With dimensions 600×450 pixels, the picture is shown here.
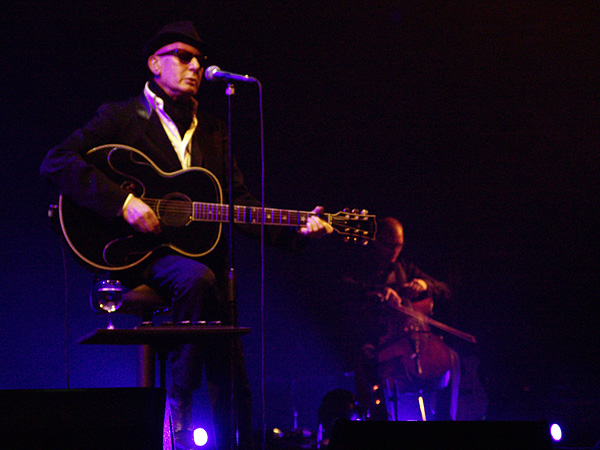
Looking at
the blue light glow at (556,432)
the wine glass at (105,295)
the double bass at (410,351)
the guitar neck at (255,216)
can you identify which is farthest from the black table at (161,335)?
the blue light glow at (556,432)

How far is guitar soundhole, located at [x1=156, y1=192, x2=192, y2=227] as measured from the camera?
9.15 ft

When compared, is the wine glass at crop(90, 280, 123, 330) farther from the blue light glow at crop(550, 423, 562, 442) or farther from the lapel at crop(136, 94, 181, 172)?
the blue light glow at crop(550, 423, 562, 442)

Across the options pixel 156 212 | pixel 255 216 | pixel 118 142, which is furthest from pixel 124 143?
pixel 255 216

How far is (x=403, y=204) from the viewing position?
16.7 feet

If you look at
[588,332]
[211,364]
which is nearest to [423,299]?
[588,332]

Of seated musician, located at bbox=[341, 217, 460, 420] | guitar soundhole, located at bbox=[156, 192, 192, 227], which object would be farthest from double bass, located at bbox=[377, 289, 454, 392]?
guitar soundhole, located at bbox=[156, 192, 192, 227]

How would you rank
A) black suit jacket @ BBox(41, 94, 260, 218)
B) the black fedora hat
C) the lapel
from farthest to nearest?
the black fedora hat
the lapel
black suit jacket @ BBox(41, 94, 260, 218)

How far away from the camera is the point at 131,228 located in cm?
272

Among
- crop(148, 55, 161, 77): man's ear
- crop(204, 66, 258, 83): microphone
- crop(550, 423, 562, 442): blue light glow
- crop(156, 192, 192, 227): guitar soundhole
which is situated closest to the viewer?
crop(204, 66, 258, 83): microphone

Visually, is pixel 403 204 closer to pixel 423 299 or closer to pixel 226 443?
pixel 423 299

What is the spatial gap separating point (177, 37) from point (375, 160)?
7.81 feet

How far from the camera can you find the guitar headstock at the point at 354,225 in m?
3.32

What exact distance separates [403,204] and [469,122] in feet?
3.22

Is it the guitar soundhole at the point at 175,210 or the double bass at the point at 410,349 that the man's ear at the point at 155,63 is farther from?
the double bass at the point at 410,349
